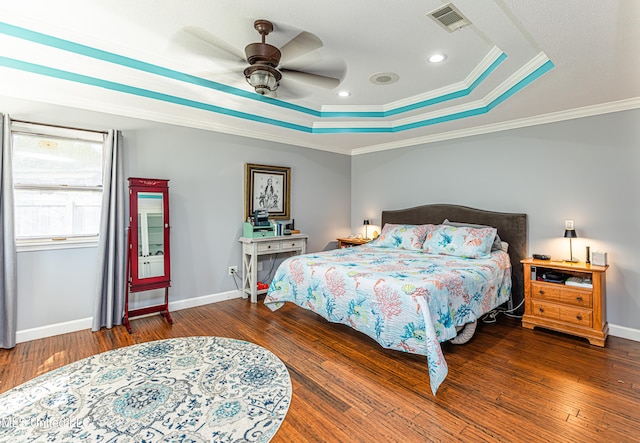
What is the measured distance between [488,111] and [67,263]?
15.5 ft

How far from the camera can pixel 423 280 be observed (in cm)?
262

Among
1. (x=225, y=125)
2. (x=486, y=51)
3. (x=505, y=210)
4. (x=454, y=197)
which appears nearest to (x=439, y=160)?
(x=454, y=197)

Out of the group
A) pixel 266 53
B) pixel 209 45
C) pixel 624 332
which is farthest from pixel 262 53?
pixel 624 332

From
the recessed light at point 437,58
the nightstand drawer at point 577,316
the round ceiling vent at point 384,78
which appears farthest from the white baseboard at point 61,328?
the nightstand drawer at point 577,316

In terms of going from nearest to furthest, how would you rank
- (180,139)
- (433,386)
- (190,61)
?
(433,386)
(190,61)
(180,139)

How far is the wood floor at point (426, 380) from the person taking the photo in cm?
185

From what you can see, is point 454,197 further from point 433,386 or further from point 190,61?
point 190,61

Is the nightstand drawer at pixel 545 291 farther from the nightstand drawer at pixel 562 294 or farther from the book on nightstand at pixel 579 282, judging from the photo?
the book on nightstand at pixel 579 282

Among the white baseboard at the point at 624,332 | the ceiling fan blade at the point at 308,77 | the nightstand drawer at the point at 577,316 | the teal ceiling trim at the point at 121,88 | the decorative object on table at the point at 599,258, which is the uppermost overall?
the teal ceiling trim at the point at 121,88

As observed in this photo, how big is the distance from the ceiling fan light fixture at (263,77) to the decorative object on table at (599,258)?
135 inches

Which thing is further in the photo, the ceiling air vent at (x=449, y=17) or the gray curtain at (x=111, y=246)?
the gray curtain at (x=111, y=246)

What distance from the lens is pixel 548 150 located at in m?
3.69

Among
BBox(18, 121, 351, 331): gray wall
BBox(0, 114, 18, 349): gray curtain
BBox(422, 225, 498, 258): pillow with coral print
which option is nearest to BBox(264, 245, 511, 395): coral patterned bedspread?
BBox(422, 225, 498, 258): pillow with coral print

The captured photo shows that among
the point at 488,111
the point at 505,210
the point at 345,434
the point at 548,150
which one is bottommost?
the point at 345,434
